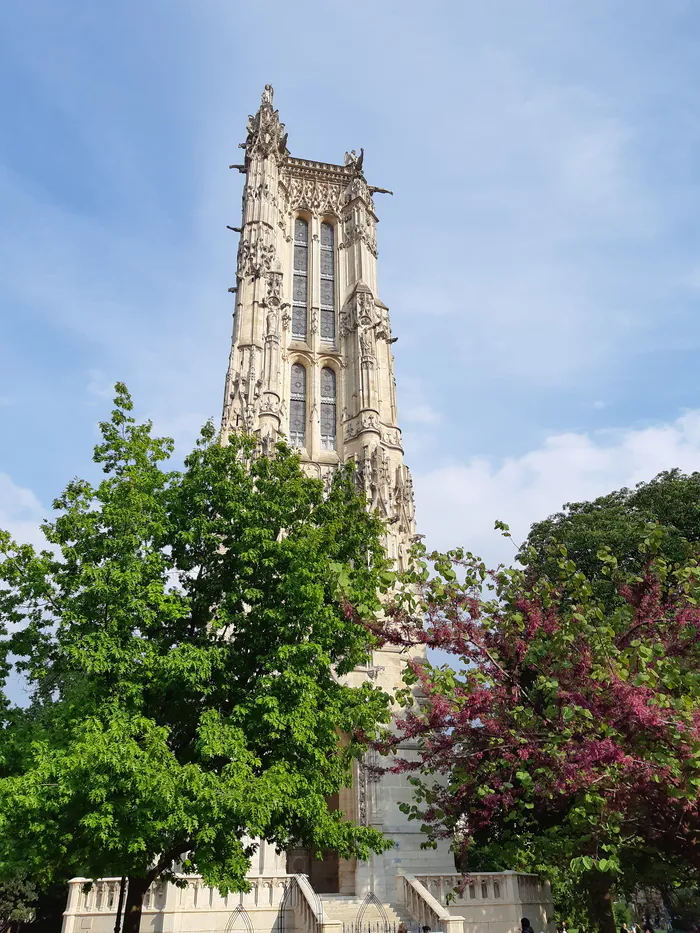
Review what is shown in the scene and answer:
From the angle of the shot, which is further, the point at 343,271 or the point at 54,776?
the point at 343,271

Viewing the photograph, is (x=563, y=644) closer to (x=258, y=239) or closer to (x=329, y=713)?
(x=329, y=713)

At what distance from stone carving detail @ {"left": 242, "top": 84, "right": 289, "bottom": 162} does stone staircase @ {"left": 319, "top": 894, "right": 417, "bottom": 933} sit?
34.3 metres

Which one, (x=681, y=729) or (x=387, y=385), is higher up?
(x=387, y=385)

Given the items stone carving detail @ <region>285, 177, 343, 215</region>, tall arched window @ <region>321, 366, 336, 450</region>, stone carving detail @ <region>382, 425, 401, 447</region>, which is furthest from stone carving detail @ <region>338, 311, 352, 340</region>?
stone carving detail @ <region>285, 177, 343, 215</region>

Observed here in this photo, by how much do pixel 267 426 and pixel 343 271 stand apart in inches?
477

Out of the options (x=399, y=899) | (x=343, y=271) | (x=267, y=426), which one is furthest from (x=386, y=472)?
(x=399, y=899)

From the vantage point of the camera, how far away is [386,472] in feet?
95.1

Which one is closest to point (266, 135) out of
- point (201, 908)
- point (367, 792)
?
point (367, 792)

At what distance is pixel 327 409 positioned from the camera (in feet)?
108

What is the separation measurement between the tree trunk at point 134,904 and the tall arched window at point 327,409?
73.8 ft

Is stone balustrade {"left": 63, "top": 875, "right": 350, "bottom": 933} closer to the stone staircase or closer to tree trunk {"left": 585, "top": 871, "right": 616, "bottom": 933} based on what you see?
the stone staircase

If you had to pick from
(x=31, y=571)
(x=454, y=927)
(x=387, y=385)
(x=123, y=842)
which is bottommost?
(x=454, y=927)

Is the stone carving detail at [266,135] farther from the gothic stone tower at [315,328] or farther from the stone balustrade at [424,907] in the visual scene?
the stone balustrade at [424,907]

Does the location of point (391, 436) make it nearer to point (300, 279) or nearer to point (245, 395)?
point (245, 395)
